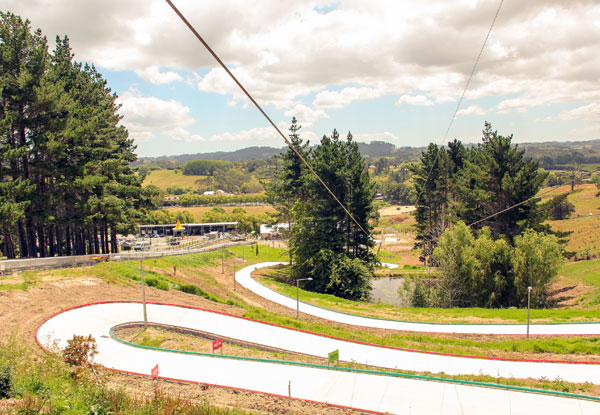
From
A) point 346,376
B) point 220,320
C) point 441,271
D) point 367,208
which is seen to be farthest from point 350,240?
point 346,376

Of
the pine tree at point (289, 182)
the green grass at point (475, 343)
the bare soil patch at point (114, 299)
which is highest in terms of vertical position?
the pine tree at point (289, 182)

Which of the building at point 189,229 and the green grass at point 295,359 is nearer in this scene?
the green grass at point 295,359

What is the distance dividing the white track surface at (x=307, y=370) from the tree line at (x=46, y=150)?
1498cm

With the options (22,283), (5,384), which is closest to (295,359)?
(5,384)

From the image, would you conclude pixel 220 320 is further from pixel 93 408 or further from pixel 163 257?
pixel 163 257

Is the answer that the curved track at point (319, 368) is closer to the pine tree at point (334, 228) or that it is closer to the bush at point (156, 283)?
the bush at point (156, 283)

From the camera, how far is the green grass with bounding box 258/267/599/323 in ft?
108

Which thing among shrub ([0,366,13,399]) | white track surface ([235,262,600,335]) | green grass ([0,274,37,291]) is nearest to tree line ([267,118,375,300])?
white track surface ([235,262,600,335])

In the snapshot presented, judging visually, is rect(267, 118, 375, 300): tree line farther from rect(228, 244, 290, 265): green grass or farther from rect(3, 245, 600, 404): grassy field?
rect(228, 244, 290, 265): green grass

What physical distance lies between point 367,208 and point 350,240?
5.61 metres

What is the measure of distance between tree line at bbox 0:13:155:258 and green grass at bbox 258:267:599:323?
2334 cm

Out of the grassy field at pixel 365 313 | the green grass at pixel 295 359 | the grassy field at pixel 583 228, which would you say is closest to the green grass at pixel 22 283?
the grassy field at pixel 365 313

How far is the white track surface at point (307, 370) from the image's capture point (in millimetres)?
14062

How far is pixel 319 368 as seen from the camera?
17.8m
